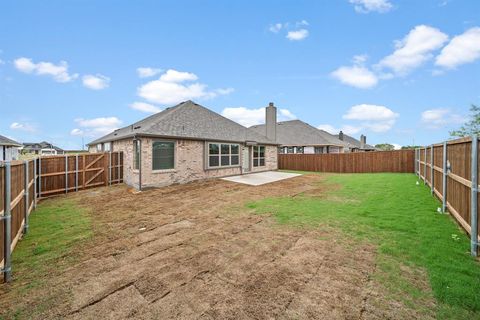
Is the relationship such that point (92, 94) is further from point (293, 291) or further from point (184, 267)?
point (293, 291)

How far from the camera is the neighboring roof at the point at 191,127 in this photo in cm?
1198

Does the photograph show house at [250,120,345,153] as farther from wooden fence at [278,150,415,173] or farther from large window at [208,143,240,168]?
large window at [208,143,240,168]

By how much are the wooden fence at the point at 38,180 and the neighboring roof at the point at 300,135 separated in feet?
70.8

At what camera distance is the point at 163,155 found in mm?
11797

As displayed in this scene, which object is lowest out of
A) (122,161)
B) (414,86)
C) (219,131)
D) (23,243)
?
(23,243)

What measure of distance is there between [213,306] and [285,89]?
23.2m

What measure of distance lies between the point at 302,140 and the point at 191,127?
18.8 meters

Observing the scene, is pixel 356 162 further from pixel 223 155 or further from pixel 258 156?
pixel 223 155

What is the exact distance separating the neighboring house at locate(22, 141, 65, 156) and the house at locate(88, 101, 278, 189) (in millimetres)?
55722

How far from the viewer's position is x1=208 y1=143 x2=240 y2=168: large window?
14.3 metres

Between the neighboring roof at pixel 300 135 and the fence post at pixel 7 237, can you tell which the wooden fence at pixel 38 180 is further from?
the neighboring roof at pixel 300 135

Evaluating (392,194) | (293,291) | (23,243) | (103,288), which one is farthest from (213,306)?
(392,194)

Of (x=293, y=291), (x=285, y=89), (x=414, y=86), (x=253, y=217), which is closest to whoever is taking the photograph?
(x=293, y=291)

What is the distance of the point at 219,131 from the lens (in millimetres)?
15430
